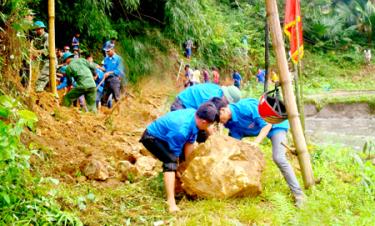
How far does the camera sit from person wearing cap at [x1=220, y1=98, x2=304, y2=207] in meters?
4.95

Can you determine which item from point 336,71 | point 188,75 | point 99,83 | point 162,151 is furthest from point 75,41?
point 336,71

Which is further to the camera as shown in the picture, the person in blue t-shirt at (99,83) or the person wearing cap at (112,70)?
the person in blue t-shirt at (99,83)

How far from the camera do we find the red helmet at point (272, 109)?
4.75m

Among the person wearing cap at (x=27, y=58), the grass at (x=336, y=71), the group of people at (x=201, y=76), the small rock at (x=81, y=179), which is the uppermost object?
the person wearing cap at (x=27, y=58)

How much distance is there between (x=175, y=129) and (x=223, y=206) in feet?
2.92

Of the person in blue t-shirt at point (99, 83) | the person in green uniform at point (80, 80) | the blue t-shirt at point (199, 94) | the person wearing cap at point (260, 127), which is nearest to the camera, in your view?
the person wearing cap at point (260, 127)

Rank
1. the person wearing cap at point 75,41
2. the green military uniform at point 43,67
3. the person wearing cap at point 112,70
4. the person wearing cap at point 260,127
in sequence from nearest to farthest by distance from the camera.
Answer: the person wearing cap at point 260,127, the green military uniform at point 43,67, the person wearing cap at point 112,70, the person wearing cap at point 75,41

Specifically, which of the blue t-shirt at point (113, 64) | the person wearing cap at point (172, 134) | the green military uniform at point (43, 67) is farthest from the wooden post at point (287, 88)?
the blue t-shirt at point (113, 64)

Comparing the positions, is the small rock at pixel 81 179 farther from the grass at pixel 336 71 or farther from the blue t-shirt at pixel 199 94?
the grass at pixel 336 71

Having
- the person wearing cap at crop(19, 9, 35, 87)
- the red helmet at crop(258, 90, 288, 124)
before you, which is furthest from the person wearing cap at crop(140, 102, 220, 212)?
the person wearing cap at crop(19, 9, 35, 87)

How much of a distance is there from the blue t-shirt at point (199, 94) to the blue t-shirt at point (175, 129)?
86 centimetres

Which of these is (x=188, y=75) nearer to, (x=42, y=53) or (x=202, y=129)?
(x=42, y=53)

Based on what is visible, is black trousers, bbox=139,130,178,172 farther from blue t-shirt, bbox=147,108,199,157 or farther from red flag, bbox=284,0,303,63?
red flag, bbox=284,0,303,63

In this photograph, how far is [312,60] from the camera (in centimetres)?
2895
